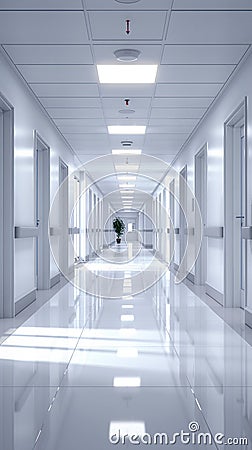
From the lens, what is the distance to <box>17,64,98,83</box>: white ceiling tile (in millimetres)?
6820

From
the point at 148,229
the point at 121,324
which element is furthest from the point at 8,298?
the point at 148,229

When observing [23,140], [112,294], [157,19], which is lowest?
[112,294]

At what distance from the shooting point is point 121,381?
3928 mm

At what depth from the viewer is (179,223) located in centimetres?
1480

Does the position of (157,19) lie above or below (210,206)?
above

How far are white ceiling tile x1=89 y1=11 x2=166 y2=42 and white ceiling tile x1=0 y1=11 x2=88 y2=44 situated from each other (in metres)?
0.14

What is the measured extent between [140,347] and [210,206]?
189 inches

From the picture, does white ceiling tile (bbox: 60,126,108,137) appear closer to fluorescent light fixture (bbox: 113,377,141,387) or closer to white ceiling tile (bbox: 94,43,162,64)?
white ceiling tile (bbox: 94,43,162,64)

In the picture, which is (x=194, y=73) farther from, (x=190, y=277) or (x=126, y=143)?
(x=190, y=277)

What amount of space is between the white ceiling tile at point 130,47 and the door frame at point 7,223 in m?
1.33

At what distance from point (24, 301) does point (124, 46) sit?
148 inches

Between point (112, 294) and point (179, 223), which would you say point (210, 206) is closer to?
point (112, 294)

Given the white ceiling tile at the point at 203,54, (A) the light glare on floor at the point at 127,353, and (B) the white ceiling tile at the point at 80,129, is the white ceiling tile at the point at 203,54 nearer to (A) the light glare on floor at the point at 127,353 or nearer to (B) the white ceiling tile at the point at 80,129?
(A) the light glare on floor at the point at 127,353

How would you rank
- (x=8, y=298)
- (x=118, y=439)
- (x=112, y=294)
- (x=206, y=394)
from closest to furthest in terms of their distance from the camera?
1. (x=118, y=439)
2. (x=206, y=394)
3. (x=8, y=298)
4. (x=112, y=294)
